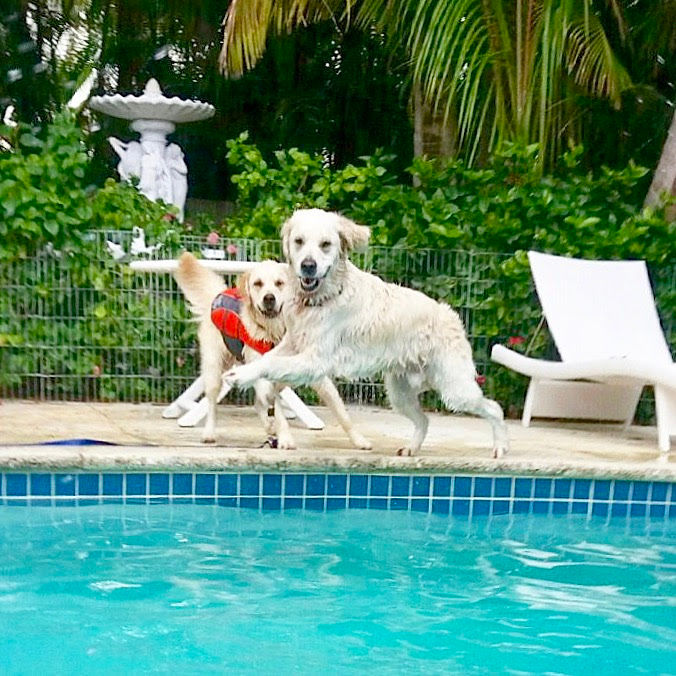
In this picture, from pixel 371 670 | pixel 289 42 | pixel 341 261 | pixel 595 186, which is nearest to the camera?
pixel 371 670

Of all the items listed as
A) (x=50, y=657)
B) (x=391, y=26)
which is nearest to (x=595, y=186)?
(x=391, y=26)

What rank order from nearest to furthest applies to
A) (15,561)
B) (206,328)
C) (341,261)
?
(15,561) → (341,261) → (206,328)

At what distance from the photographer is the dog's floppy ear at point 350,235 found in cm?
352

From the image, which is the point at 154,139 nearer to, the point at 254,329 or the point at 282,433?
the point at 254,329

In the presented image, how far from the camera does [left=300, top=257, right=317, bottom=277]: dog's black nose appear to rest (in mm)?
3395

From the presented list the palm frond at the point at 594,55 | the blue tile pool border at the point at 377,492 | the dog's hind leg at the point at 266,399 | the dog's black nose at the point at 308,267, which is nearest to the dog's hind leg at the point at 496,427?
the blue tile pool border at the point at 377,492

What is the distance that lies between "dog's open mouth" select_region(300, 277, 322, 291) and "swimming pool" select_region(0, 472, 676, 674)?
33.6 inches

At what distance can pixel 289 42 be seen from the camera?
8.90 meters

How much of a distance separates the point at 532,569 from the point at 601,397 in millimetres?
2335

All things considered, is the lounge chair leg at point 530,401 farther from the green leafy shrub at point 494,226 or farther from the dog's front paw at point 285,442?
the dog's front paw at point 285,442

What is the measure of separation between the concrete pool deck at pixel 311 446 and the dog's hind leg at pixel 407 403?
0.24ft

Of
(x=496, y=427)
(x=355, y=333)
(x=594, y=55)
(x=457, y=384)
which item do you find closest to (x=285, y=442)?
(x=355, y=333)

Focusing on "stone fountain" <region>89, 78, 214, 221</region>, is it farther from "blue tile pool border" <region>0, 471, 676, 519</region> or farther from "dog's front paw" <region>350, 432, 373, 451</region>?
"blue tile pool border" <region>0, 471, 676, 519</region>

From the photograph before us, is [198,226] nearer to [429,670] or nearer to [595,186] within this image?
[595,186]
